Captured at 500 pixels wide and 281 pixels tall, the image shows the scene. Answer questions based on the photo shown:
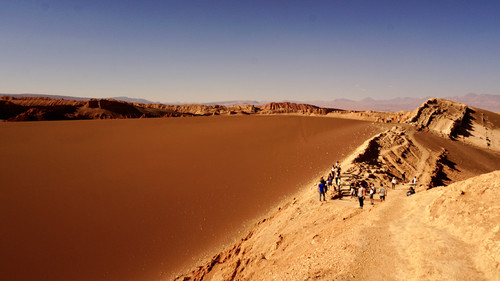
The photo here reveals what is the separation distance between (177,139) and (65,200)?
43.0 ft

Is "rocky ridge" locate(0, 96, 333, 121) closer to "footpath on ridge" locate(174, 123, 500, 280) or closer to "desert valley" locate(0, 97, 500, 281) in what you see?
"desert valley" locate(0, 97, 500, 281)

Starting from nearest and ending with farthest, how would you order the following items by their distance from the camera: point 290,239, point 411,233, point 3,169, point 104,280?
point 411,233, point 290,239, point 104,280, point 3,169

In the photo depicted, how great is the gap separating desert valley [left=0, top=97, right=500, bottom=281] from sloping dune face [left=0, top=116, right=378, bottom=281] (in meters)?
0.07

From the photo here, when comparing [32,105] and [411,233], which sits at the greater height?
[32,105]

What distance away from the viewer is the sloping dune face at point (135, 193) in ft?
31.9

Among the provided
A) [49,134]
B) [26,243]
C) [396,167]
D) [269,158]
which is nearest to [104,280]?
[26,243]

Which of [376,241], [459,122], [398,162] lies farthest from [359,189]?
[459,122]

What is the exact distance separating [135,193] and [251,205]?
682cm

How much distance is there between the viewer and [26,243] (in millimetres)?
10195

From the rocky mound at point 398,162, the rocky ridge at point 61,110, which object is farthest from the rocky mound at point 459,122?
→ the rocky ridge at point 61,110

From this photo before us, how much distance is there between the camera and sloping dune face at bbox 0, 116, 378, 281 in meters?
9.73

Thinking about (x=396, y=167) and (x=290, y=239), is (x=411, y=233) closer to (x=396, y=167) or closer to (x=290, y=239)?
(x=290, y=239)

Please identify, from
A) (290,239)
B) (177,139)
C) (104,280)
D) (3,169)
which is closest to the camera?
(290,239)

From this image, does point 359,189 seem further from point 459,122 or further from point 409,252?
point 459,122
